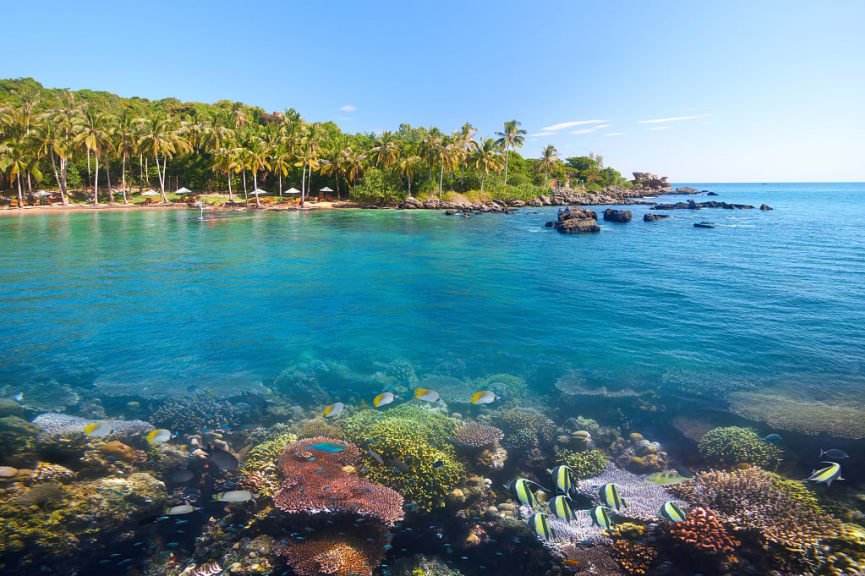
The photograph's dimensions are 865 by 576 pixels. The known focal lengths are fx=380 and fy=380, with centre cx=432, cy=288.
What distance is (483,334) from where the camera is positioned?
1531 centimetres

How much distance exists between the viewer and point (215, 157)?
68438mm

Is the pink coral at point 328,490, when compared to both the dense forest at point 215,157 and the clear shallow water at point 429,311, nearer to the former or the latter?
the clear shallow water at point 429,311

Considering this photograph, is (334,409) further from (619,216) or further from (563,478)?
(619,216)

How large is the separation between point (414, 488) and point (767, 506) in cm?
642

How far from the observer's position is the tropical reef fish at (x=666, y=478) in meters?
7.66

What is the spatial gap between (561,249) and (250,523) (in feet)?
112

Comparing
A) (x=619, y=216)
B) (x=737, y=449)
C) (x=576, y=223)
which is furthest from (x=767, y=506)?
(x=619, y=216)

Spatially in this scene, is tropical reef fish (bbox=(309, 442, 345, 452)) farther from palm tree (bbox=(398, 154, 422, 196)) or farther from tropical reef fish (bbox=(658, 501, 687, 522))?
palm tree (bbox=(398, 154, 422, 196))

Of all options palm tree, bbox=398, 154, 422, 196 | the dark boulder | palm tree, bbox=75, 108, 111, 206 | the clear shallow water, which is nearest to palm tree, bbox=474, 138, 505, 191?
palm tree, bbox=398, 154, 422, 196

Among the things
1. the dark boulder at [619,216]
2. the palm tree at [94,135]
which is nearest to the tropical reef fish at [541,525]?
the dark boulder at [619,216]

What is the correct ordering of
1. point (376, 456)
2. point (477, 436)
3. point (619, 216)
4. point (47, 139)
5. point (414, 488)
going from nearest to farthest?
point (414, 488) < point (376, 456) < point (477, 436) < point (47, 139) < point (619, 216)

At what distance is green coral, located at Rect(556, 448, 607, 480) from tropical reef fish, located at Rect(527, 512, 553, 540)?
205cm

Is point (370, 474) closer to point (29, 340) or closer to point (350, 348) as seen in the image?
point (350, 348)

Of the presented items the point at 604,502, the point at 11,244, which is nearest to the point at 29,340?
the point at 604,502
